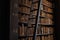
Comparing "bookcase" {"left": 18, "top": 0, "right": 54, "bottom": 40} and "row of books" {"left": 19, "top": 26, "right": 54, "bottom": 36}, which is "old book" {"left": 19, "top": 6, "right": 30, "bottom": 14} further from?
"row of books" {"left": 19, "top": 26, "right": 54, "bottom": 36}

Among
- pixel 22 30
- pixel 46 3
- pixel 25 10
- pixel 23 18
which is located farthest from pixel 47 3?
pixel 22 30

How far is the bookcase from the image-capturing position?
270 cm

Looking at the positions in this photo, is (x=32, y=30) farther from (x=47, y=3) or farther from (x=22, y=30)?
(x=47, y=3)

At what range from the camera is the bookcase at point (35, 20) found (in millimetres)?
2705

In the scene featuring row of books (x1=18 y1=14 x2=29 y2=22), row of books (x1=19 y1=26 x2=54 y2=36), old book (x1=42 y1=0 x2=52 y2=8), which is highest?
old book (x1=42 y1=0 x2=52 y2=8)

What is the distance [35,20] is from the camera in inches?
106

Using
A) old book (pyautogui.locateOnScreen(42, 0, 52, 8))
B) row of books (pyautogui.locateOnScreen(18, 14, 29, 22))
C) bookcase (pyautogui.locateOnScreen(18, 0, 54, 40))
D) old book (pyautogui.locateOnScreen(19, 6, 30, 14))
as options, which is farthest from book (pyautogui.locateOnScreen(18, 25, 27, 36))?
old book (pyautogui.locateOnScreen(42, 0, 52, 8))

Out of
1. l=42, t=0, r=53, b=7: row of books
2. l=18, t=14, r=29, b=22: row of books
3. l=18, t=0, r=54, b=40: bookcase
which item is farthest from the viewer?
l=42, t=0, r=53, b=7: row of books

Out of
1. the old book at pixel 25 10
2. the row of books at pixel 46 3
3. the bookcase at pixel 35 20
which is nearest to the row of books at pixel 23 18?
the bookcase at pixel 35 20

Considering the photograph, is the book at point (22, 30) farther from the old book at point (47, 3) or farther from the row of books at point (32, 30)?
the old book at point (47, 3)

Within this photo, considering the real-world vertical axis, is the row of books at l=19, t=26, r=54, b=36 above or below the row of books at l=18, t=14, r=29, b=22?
below
